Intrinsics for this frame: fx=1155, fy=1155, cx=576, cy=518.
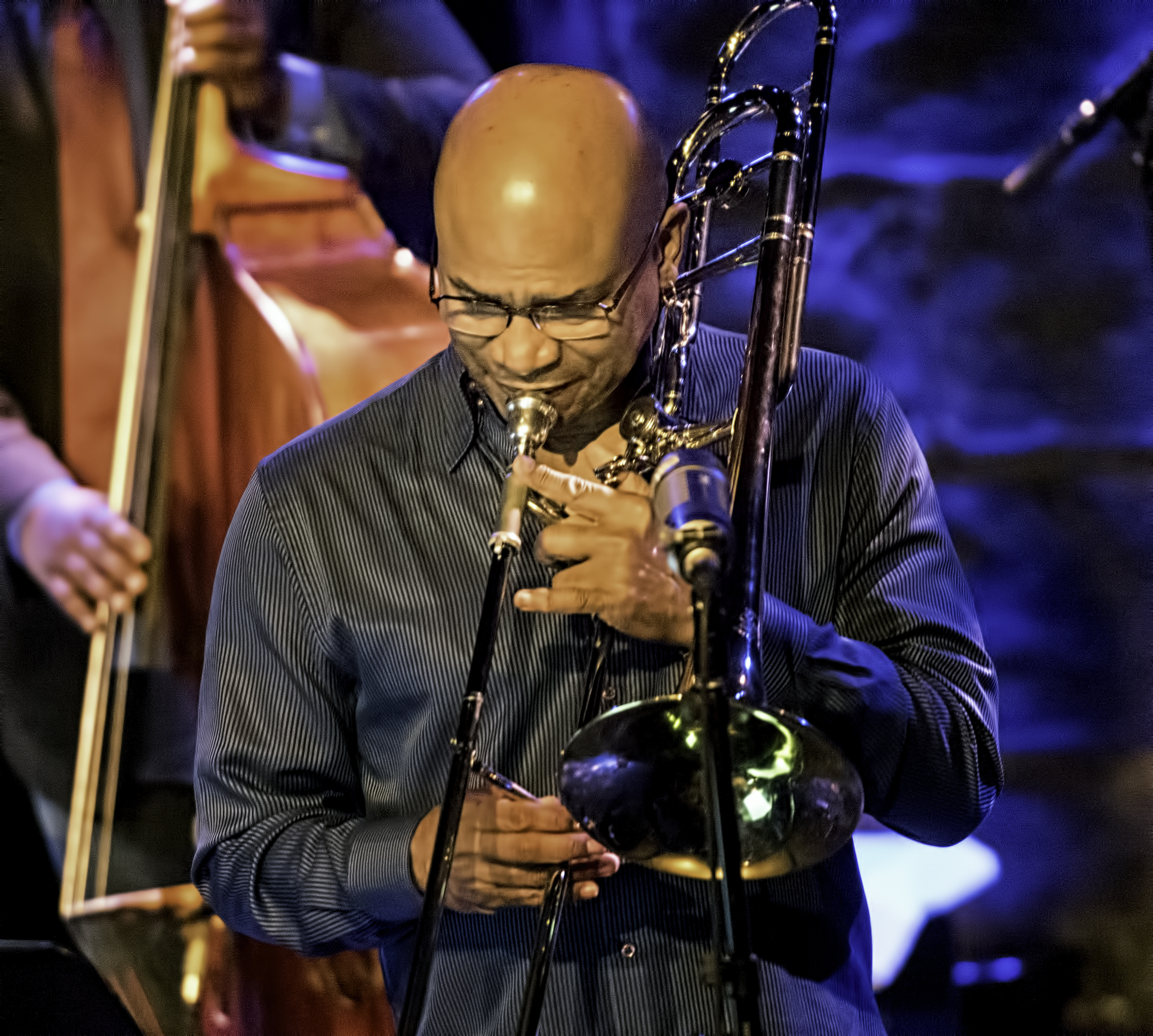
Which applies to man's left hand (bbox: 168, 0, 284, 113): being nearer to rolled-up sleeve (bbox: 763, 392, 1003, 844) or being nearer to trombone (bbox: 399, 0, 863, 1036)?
trombone (bbox: 399, 0, 863, 1036)

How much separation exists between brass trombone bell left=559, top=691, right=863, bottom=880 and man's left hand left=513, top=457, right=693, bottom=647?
0.31 feet

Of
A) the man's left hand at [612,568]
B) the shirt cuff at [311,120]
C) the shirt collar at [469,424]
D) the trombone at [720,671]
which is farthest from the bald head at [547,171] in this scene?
the shirt cuff at [311,120]

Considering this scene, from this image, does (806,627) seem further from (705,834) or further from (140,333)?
(140,333)

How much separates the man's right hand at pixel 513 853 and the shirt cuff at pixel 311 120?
1.73m

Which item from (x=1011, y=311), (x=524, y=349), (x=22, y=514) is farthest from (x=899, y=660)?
(x=22, y=514)

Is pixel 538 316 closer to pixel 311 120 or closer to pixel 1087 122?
pixel 311 120

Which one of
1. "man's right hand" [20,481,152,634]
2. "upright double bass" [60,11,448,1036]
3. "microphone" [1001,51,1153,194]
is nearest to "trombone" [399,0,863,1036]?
"upright double bass" [60,11,448,1036]

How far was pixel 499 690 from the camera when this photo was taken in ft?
4.91

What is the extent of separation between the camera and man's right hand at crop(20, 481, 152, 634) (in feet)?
8.00

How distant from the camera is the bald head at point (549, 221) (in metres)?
1.40

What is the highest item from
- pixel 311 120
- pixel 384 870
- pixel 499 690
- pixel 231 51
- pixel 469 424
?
pixel 231 51

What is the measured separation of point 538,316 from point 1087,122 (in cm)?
183

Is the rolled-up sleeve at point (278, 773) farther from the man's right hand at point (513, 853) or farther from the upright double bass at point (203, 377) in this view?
the upright double bass at point (203, 377)

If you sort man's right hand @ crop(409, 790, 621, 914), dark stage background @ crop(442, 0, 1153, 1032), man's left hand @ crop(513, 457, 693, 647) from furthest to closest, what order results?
dark stage background @ crop(442, 0, 1153, 1032) → man's right hand @ crop(409, 790, 621, 914) → man's left hand @ crop(513, 457, 693, 647)
